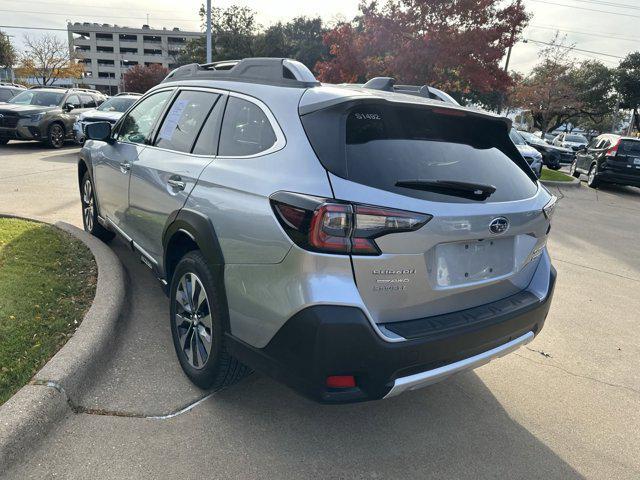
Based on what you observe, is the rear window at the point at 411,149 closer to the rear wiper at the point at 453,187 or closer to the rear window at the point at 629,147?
the rear wiper at the point at 453,187

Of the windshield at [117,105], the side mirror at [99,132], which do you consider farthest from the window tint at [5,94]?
the side mirror at [99,132]

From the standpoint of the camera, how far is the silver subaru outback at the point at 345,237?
6.88ft

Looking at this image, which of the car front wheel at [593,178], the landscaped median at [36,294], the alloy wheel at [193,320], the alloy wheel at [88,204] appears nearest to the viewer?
the alloy wheel at [193,320]

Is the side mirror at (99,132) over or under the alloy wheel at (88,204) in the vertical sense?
over

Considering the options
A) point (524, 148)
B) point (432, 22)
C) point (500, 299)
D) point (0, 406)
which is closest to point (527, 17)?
point (432, 22)

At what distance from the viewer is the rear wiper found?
2.28 metres

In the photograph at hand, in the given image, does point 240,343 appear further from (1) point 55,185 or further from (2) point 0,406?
(1) point 55,185

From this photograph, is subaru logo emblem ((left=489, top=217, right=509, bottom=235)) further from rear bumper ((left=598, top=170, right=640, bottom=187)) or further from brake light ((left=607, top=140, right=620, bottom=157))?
brake light ((left=607, top=140, right=620, bottom=157))

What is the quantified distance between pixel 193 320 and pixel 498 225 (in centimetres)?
179

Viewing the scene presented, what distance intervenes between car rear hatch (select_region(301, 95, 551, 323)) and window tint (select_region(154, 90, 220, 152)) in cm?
107

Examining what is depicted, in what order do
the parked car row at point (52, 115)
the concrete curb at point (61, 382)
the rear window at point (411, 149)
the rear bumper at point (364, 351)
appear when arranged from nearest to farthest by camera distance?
1. the rear bumper at point (364, 351)
2. the rear window at point (411, 149)
3. the concrete curb at point (61, 382)
4. the parked car row at point (52, 115)

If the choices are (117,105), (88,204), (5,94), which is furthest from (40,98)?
(88,204)

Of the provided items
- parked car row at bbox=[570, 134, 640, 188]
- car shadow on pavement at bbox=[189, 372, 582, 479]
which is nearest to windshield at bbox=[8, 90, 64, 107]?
car shadow on pavement at bbox=[189, 372, 582, 479]

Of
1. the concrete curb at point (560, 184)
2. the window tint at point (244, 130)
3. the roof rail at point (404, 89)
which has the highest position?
the roof rail at point (404, 89)
